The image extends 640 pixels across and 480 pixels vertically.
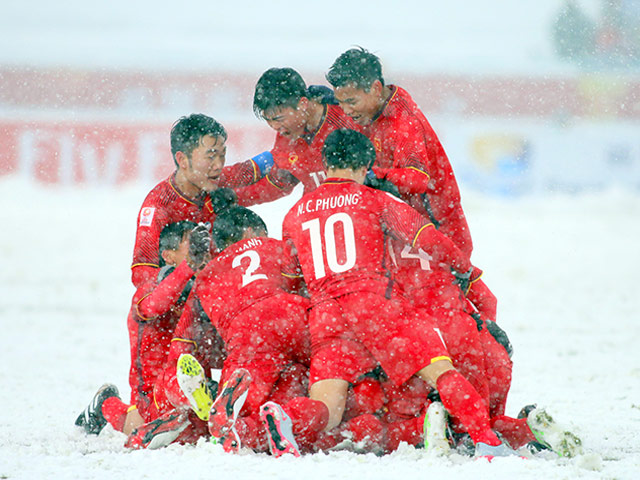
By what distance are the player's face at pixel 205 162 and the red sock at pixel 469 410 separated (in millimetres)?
1985

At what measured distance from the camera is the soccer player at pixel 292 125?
14.9ft

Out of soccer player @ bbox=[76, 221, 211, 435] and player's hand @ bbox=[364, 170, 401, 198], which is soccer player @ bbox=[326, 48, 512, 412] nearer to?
player's hand @ bbox=[364, 170, 401, 198]

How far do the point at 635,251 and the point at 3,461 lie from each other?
39.3ft

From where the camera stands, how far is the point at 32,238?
569 inches

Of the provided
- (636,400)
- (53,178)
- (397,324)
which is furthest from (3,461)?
(53,178)

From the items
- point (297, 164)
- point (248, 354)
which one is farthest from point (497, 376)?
point (297, 164)

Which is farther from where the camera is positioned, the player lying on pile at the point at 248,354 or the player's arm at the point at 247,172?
the player's arm at the point at 247,172

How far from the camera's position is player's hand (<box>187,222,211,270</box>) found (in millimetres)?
4133

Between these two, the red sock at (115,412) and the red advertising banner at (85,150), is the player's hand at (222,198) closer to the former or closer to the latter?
the red sock at (115,412)

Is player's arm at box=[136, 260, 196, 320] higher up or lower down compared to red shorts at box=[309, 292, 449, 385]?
higher up

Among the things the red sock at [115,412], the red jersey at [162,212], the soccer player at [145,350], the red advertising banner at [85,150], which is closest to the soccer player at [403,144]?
the red jersey at [162,212]

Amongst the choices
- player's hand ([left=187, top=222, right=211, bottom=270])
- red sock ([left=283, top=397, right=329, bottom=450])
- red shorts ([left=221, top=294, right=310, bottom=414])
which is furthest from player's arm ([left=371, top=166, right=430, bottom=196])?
red sock ([left=283, top=397, right=329, bottom=450])

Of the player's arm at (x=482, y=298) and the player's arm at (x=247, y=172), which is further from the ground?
the player's arm at (x=247, y=172)

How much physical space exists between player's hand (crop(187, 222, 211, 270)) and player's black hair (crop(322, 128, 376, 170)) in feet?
2.37
